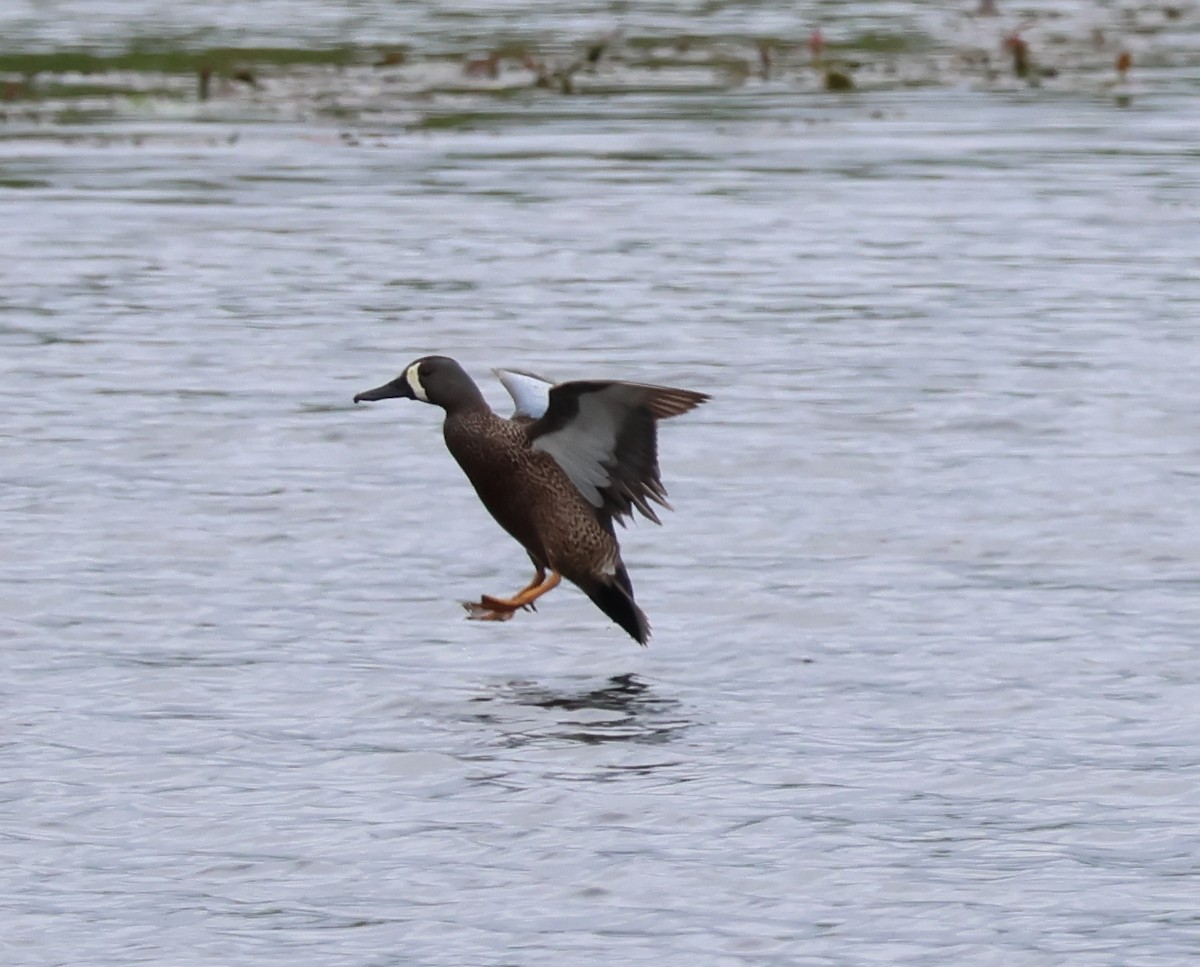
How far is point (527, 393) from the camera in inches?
333

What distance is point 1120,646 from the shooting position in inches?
311

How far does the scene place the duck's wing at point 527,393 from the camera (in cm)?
841

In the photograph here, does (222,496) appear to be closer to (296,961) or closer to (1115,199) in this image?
(296,961)

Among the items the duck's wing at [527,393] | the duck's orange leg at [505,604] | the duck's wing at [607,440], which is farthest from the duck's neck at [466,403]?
the duck's orange leg at [505,604]

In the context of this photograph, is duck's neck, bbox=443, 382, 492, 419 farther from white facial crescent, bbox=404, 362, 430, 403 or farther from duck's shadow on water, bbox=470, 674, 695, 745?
duck's shadow on water, bbox=470, 674, 695, 745

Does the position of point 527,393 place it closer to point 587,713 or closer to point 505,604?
point 505,604

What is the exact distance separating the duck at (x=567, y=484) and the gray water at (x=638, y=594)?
0.19m

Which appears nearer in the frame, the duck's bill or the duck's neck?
the duck's neck

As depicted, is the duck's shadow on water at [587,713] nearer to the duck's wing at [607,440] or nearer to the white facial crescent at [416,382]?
the duck's wing at [607,440]

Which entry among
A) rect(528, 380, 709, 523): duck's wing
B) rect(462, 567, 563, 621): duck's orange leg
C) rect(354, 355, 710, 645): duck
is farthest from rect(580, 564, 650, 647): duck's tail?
rect(528, 380, 709, 523): duck's wing

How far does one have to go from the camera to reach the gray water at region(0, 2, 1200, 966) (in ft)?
19.4

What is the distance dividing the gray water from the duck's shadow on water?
2cm

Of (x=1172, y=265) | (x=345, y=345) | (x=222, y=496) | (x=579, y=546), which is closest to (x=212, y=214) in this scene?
(x=345, y=345)

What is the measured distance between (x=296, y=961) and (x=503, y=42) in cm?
2373
